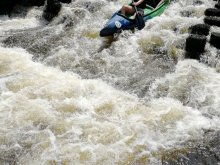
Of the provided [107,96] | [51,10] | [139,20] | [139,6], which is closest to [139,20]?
[139,20]

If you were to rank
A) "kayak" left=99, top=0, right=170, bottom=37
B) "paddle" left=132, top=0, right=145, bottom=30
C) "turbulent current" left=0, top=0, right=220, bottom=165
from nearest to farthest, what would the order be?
"turbulent current" left=0, top=0, right=220, bottom=165, "kayak" left=99, top=0, right=170, bottom=37, "paddle" left=132, top=0, right=145, bottom=30

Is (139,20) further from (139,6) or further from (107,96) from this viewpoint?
(107,96)

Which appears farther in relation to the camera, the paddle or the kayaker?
the kayaker

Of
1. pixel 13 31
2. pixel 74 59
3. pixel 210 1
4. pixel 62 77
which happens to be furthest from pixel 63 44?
pixel 210 1

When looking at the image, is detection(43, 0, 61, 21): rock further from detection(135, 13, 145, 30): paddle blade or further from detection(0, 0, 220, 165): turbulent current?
detection(135, 13, 145, 30): paddle blade

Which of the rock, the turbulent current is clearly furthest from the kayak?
the rock

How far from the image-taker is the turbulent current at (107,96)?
3.42m

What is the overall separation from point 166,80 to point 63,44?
2842 millimetres

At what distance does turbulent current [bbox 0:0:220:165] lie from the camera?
11.2 ft

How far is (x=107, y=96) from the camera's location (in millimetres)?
4488

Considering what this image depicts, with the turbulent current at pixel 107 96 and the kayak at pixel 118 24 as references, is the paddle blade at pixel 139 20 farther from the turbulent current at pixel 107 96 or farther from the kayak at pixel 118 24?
the turbulent current at pixel 107 96

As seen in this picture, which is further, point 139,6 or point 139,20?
point 139,6

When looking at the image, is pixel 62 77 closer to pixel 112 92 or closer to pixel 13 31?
pixel 112 92

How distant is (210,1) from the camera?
8102 mm
